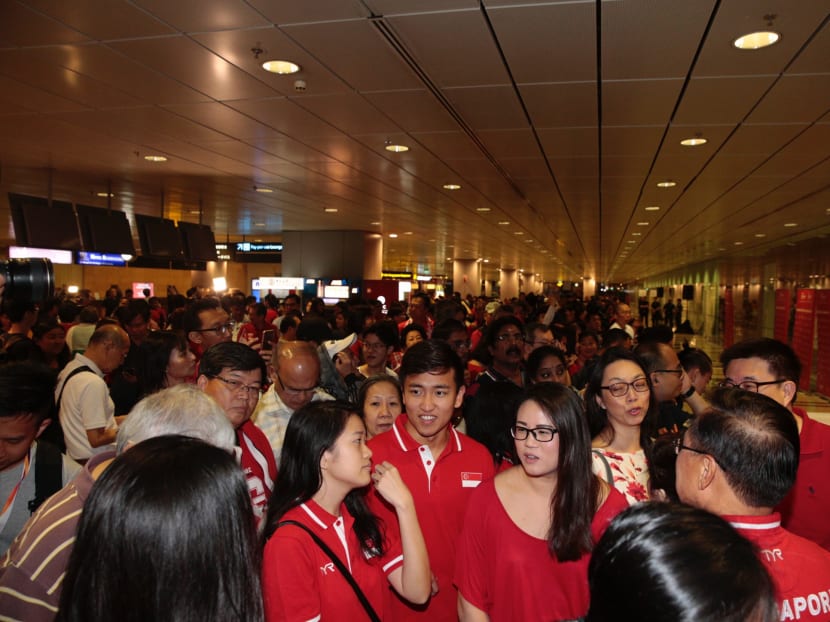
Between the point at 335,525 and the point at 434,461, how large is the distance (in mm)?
723

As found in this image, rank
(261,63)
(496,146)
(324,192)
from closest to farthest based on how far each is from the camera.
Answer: (261,63)
(496,146)
(324,192)

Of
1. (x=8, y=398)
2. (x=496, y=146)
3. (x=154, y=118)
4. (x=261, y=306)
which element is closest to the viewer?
(x=8, y=398)

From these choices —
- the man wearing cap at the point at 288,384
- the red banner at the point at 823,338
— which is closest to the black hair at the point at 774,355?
the man wearing cap at the point at 288,384

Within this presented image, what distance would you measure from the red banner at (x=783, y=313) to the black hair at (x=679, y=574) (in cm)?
1516

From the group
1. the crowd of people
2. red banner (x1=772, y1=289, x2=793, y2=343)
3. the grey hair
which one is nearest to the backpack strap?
the crowd of people

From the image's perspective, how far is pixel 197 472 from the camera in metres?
1.27

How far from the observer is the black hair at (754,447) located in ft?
5.77

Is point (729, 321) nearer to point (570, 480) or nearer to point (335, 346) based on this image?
point (335, 346)

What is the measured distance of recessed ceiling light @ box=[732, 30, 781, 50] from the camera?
13.0 feet

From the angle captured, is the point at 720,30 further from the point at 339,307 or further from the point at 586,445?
the point at 339,307

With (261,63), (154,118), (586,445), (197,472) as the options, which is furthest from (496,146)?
(197,472)

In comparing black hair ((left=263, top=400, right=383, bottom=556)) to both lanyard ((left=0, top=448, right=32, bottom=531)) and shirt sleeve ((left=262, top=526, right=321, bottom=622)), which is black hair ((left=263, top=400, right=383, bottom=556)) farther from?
lanyard ((left=0, top=448, right=32, bottom=531))

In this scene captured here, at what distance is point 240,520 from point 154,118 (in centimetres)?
617

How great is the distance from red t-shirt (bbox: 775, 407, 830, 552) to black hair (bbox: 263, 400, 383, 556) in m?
1.89
